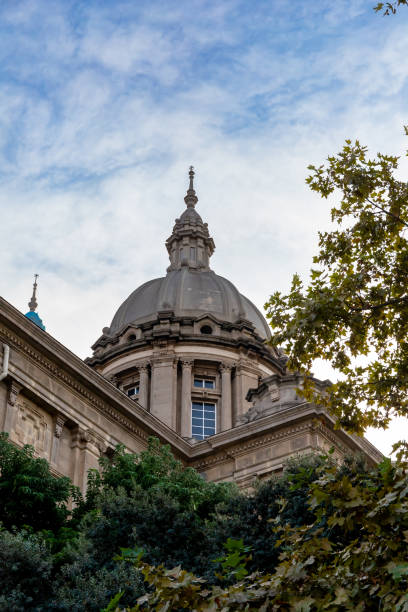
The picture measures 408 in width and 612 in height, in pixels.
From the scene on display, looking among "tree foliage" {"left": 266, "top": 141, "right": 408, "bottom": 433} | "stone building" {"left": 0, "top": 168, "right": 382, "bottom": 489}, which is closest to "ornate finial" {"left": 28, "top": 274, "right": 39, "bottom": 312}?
"stone building" {"left": 0, "top": 168, "right": 382, "bottom": 489}

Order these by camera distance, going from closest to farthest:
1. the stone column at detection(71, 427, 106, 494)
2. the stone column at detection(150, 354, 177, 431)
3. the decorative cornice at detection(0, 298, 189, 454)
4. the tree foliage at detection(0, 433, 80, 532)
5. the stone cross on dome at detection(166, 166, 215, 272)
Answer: the tree foliage at detection(0, 433, 80, 532), the decorative cornice at detection(0, 298, 189, 454), the stone column at detection(71, 427, 106, 494), the stone column at detection(150, 354, 177, 431), the stone cross on dome at detection(166, 166, 215, 272)

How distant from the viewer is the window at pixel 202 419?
46.5 meters

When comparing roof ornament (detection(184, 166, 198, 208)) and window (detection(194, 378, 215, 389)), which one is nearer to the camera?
window (detection(194, 378, 215, 389))

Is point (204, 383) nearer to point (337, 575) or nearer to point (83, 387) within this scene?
point (83, 387)

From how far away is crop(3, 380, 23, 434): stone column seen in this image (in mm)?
27609

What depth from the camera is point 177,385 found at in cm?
4747

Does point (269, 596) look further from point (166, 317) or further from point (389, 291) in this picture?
point (166, 317)

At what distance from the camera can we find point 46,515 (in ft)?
76.8

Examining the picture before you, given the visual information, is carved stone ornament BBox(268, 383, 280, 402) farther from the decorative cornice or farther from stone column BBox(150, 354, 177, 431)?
stone column BBox(150, 354, 177, 431)

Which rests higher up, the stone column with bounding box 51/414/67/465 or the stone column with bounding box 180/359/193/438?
the stone column with bounding box 180/359/193/438

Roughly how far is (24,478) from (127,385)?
86.5 ft

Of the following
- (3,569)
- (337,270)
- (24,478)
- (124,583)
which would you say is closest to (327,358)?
(337,270)

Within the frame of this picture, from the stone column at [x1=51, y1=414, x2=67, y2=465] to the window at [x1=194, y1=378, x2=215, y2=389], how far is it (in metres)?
18.9

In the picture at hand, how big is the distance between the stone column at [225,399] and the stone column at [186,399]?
A: 1.62 meters
